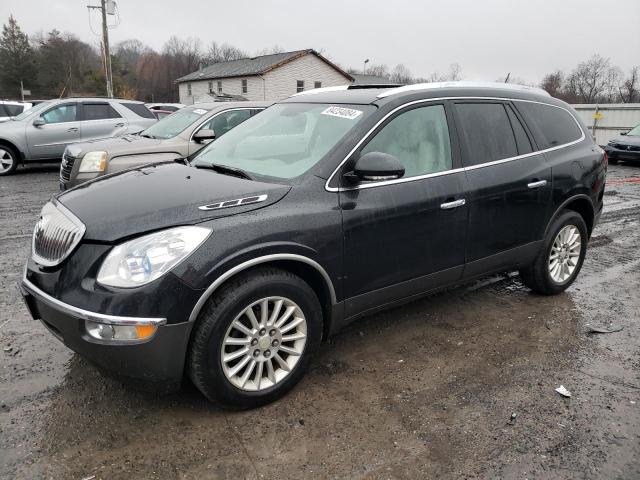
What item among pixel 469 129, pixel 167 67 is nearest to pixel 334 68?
pixel 469 129

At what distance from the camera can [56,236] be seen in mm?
2803

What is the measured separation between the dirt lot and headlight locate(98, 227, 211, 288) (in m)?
0.89

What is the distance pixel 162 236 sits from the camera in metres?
2.60

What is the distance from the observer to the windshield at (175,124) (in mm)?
8065

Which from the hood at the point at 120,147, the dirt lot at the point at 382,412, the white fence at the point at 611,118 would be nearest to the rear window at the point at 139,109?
the hood at the point at 120,147

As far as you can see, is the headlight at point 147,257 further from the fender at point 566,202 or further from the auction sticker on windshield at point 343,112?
the fender at point 566,202

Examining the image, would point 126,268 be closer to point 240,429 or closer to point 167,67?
point 240,429

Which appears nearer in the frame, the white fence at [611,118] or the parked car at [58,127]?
the parked car at [58,127]

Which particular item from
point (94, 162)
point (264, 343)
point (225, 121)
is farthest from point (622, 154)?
point (264, 343)

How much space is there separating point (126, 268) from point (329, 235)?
3.80 ft

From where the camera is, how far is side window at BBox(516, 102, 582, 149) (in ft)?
14.4

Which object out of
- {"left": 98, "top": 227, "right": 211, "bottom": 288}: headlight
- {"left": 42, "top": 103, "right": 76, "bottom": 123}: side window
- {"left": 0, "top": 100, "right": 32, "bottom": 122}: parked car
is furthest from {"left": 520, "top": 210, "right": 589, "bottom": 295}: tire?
{"left": 0, "top": 100, "right": 32, "bottom": 122}: parked car

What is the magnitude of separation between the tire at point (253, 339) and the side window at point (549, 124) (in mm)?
2644

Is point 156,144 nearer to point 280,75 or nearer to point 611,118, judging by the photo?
point 611,118
